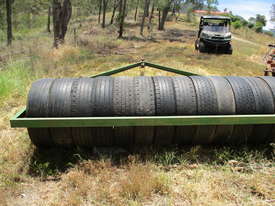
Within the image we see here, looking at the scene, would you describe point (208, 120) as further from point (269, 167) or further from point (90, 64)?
point (90, 64)

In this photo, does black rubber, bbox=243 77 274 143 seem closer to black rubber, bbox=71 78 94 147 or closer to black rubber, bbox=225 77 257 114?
black rubber, bbox=225 77 257 114

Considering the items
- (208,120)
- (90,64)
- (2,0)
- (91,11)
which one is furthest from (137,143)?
(91,11)

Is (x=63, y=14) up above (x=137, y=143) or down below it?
above

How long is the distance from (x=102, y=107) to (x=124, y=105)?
297mm

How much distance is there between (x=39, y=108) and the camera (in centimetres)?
293

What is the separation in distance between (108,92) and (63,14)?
45.5 feet

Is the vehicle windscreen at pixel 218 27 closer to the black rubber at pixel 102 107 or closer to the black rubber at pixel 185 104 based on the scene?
the black rubber at pixel 185 104

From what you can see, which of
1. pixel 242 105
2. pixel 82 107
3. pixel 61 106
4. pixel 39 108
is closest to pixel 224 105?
pixel 242 105

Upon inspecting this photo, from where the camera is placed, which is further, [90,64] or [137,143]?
[90,64]

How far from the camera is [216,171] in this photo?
9.36ft

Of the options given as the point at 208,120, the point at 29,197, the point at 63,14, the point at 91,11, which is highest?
the point at 91,11

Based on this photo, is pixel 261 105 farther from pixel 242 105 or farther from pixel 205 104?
pixel 205 104

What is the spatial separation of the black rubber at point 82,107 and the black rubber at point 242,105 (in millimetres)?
2050

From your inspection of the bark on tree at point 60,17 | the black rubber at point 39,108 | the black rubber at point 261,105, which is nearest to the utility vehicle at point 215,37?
the bark on tree at point 60,17
